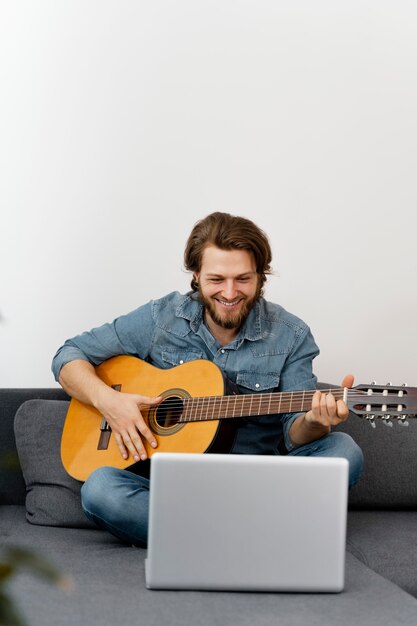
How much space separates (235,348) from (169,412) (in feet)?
1.10

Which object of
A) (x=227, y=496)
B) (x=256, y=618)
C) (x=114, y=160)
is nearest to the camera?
(x=256, y=618)

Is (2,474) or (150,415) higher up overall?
(150,415)

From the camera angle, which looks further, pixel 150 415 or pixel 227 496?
pixel 150 415

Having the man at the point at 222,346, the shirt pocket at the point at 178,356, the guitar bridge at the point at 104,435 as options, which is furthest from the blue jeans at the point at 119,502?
the shirt pocket at the point at 178,356

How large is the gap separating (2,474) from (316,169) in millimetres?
1600

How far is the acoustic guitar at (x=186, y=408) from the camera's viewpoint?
208 centimetres

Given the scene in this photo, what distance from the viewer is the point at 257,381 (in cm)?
262

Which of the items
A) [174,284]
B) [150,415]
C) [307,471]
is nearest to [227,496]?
[307,471]

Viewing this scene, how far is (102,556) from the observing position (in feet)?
6.95

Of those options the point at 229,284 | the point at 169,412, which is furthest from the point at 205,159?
the point at 169,412

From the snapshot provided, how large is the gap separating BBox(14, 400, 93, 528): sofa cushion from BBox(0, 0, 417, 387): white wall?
17.6 inches

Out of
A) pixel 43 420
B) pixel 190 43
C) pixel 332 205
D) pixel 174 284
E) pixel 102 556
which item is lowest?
pixel 102 556

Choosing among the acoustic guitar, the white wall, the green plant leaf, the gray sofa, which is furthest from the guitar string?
the green plant leaf

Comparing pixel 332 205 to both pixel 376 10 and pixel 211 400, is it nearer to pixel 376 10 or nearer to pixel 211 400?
pixel 376 10
